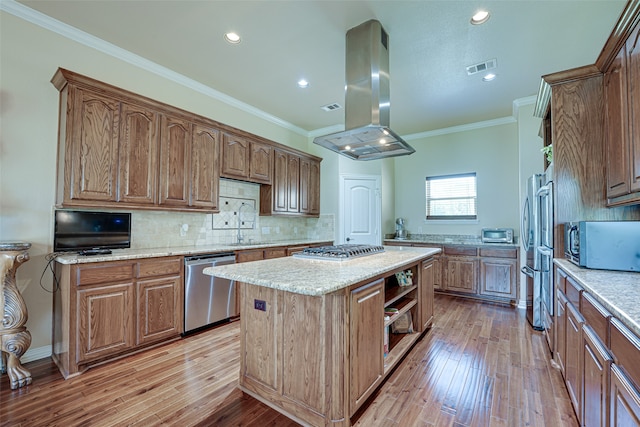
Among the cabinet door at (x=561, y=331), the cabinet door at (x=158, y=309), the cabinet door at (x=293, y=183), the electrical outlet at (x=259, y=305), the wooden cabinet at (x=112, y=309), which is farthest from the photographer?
the cabinet door at (x=293, y=183)

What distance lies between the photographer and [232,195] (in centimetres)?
421

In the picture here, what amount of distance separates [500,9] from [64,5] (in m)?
3.63

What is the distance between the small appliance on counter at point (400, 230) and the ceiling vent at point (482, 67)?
2978mm

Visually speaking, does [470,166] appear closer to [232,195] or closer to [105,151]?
[232,195]

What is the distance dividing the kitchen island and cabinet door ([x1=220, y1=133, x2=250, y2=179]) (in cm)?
215

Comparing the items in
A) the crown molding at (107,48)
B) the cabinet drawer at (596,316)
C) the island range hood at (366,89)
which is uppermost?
the crown molding at (107,48)

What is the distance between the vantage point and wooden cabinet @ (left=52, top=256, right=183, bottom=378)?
2.24m

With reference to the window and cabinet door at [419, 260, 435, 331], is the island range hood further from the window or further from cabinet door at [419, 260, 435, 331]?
the window

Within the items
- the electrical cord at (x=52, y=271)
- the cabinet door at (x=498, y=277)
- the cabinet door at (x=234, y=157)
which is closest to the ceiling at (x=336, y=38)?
the cabinet door at (x=234, y=157)

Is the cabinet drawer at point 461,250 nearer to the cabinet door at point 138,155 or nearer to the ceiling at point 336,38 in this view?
the ceiling at point 336,38

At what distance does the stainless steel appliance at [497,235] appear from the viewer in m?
4.51

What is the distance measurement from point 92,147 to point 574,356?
12.9ft

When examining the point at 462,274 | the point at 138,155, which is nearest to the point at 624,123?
the point at 462,274

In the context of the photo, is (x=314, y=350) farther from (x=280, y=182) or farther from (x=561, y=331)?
(x=280, y=182)
